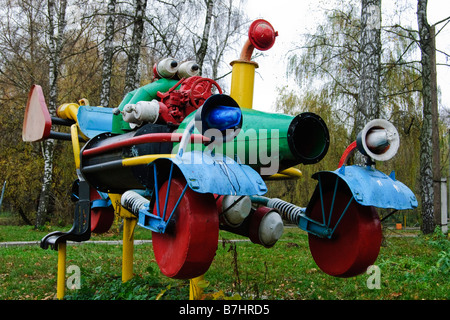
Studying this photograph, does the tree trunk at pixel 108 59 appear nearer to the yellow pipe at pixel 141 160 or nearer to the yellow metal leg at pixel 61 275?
the yellow metal leg at pixel 61 275

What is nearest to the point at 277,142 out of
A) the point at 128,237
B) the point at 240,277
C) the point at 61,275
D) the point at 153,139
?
the point at 153,139

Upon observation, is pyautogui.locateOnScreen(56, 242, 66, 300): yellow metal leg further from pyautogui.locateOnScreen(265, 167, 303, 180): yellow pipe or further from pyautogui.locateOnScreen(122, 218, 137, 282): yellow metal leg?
pyautogui.locateOnScreen(265, 167, 303, 180): yellow pipe

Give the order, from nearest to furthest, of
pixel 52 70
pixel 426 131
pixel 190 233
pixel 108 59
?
pixel 190 233, pixel 108 59, pixel 426 131, pixel 52 70

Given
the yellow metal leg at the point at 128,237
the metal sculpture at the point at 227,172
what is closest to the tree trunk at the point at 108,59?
the yellow metal leg at the point at 128,237

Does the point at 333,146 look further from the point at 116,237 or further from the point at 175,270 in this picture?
the point at 175,270

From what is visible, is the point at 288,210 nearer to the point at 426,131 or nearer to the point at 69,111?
the point at 69,111

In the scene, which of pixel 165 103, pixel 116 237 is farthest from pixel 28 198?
pixel 165 103

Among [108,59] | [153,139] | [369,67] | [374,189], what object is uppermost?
[108,59]

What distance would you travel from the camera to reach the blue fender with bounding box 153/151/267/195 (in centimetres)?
249

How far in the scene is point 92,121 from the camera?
473 centimetres

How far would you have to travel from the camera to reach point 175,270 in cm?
266

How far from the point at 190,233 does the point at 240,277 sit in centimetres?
424

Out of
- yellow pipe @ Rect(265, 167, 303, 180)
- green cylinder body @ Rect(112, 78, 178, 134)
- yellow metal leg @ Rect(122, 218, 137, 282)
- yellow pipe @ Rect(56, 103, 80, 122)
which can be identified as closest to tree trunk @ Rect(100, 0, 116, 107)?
yellow pipe @ Rect(56, 103, 80, 122)

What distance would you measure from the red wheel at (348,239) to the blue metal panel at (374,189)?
0.21 meters
